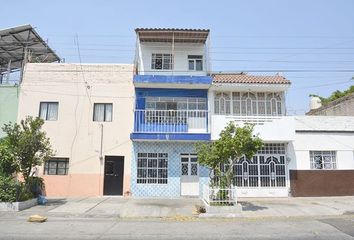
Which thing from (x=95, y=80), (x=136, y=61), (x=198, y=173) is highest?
(x=136, y=61)

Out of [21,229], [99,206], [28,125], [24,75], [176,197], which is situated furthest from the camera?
[24,75]

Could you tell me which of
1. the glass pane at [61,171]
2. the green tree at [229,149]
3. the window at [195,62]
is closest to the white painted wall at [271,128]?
the window at [195,62]

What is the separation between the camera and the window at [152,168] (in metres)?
19.2

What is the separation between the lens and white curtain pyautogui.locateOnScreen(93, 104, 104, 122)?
19953mm

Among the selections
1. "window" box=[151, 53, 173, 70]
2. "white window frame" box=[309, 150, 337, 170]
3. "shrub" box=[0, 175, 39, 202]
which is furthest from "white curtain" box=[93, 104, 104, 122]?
"white window frame" box=[309, 150, 337, 170]

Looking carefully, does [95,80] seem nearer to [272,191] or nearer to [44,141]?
[44,141]

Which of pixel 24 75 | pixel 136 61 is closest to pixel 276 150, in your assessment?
pixel 136 61

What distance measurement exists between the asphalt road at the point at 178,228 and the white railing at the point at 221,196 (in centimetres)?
124

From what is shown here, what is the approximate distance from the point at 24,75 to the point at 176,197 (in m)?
12.0

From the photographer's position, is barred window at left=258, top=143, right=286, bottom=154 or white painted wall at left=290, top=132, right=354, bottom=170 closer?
white painted wall at left=290, top=132, right=354, bottom=170

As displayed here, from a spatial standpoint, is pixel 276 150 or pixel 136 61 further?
pixel 136 61

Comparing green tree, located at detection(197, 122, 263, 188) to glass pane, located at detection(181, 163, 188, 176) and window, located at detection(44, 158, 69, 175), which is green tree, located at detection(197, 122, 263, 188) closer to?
glass pane, located at detection(181, 163, 188, 176)

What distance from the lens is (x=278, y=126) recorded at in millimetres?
18984

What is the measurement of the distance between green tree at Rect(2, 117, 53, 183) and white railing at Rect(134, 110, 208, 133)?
18.9 ft
